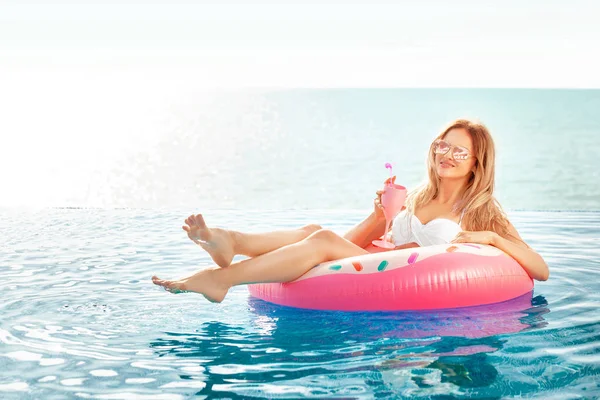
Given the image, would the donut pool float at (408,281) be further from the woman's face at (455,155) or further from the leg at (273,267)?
the woman's face at (455,155)

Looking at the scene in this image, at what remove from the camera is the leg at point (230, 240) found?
319cm

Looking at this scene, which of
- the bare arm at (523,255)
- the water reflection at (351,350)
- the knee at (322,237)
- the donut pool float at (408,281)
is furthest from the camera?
the bare arm at (523,255)

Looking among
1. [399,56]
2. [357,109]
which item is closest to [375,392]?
[399,56]

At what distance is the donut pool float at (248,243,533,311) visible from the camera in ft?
11.4

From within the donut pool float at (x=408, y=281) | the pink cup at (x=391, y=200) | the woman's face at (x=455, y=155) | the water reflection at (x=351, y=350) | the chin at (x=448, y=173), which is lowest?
the water reflection at (x=351, y=350)

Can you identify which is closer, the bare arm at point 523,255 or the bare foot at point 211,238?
the bare foot at point 211,238

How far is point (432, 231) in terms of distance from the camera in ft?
12.7

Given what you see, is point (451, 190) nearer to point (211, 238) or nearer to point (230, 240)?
point (230, 240)

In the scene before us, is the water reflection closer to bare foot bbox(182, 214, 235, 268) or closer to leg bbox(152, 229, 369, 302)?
leg bbox(152, 229, 369, 302)

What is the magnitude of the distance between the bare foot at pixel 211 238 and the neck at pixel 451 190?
121 centimetres

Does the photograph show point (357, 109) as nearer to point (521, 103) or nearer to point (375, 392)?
point (521, 103)

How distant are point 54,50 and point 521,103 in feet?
60.1

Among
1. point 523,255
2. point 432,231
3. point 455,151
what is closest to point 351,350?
point 432,231

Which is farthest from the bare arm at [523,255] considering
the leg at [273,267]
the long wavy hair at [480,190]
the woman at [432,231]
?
the leg at [273,267]
